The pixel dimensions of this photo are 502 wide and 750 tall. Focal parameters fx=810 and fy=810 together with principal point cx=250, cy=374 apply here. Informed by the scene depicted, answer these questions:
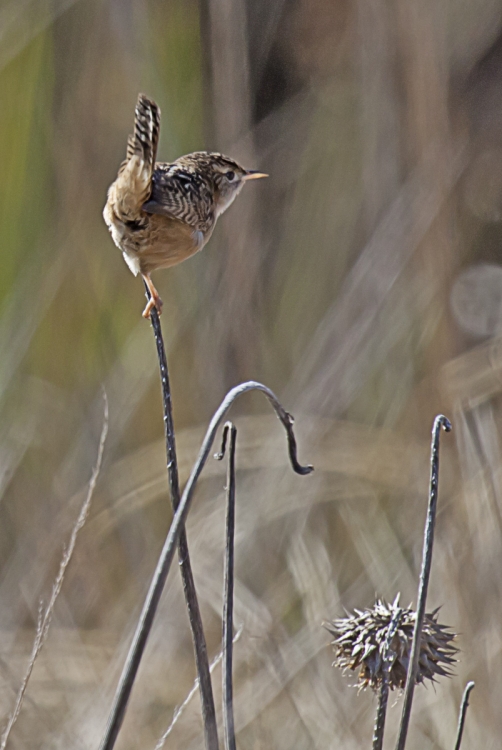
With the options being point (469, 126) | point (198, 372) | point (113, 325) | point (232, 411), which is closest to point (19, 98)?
point (113, 325)

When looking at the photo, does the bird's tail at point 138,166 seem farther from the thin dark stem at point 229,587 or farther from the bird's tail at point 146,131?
the thin dark stem at point 229,587

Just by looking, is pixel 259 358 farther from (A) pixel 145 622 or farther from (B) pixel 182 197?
(A) pixel 145 622

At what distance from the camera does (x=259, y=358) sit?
203cm

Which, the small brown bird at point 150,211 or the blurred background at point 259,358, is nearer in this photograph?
the small brown bird at point 150,211

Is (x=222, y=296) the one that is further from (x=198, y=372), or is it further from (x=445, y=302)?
(x=445, y=302)

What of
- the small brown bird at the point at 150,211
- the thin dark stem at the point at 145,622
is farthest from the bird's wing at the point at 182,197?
the thin dark stem at the point at 145,622

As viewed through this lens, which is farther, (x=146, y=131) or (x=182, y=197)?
(x=182, y=197)

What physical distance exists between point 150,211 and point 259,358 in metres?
0.91

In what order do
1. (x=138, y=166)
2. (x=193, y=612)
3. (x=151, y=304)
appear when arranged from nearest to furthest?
1. (x=193, y=612)
2. (x=151, y=304)
3. (x=138, y=166)

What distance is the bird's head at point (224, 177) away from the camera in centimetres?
158

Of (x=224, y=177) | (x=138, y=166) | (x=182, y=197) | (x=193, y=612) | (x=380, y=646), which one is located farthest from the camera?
(x=224, y=177)

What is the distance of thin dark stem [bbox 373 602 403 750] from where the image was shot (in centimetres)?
67

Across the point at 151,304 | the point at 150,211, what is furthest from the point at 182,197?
the point at 151,304

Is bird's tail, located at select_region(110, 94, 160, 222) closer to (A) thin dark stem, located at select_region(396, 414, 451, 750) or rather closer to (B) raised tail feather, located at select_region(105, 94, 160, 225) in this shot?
(B) raised tail feather, located at select_region(105, 94, 160, 225)
